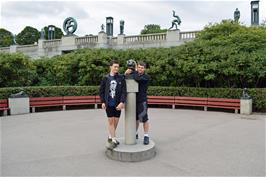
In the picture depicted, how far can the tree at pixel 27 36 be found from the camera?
69.0 m

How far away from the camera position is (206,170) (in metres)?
5.38

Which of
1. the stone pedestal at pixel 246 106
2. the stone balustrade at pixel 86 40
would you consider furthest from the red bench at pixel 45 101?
the stone balustrade at pixel 86 40

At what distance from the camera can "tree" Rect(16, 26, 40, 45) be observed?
6900 cm

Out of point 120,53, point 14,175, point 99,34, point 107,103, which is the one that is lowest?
point 14,175

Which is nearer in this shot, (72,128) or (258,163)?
(258,163)

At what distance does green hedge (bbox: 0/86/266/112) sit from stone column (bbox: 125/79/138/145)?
8.46m

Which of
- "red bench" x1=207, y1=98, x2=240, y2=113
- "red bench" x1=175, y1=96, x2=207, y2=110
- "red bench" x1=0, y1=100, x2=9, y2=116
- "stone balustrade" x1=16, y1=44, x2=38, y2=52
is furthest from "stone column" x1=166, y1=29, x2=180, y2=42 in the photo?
"stone balustrade" x1=16, y1=44, x2=38, y2=52

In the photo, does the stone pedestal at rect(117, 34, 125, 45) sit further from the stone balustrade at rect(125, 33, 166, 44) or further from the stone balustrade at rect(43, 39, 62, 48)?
the stone balustrade at rect(43, 39, 62, 48)

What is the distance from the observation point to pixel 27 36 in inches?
2749

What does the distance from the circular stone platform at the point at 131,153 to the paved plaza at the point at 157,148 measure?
0.13 metres

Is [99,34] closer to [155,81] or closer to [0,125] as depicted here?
[155,81]

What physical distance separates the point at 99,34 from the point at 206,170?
20950mm

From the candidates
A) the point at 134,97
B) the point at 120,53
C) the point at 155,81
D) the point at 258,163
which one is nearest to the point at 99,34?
the point at 120,53

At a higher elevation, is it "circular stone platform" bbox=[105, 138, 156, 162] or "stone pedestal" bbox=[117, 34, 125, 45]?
"stone pedestal" bbox=[117, 34, 125, 45]
